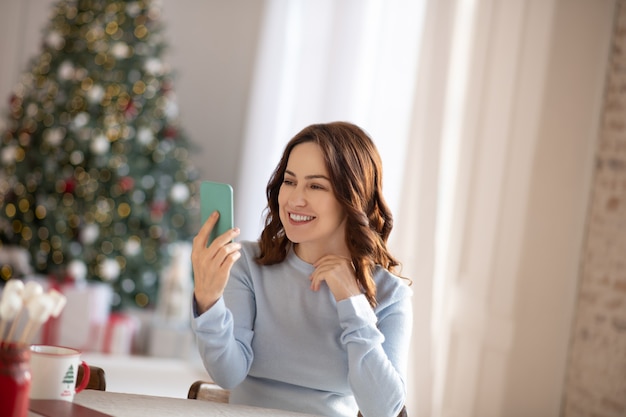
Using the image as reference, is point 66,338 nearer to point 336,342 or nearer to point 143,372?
point 143,372

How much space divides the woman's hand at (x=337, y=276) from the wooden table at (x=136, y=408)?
1.04 feet

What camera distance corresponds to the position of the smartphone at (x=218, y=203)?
178cm

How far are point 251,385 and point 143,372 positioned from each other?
3.13m

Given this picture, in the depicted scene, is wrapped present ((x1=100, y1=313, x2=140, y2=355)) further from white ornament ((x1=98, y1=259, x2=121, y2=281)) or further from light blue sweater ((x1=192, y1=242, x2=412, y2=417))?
light blue sweater ((x1=192, y1=242, x2=412, y2=417))

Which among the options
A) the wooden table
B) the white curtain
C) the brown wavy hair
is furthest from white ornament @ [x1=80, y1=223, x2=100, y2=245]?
the wooden table

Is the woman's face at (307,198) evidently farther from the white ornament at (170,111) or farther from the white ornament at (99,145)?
the white ornament at (170,111)

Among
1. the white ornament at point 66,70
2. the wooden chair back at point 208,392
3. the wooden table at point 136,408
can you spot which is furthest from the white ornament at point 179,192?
the wooden table at point 136,408

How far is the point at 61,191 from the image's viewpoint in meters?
5.30

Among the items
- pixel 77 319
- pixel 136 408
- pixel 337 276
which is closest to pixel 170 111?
pixel 77 319

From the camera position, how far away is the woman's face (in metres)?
2.02

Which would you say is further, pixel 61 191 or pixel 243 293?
pixel 61 191

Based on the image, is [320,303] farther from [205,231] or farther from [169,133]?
[169,133]

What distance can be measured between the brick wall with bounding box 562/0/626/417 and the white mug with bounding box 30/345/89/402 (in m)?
3.42

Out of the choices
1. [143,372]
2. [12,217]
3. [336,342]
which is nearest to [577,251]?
[143,372]
